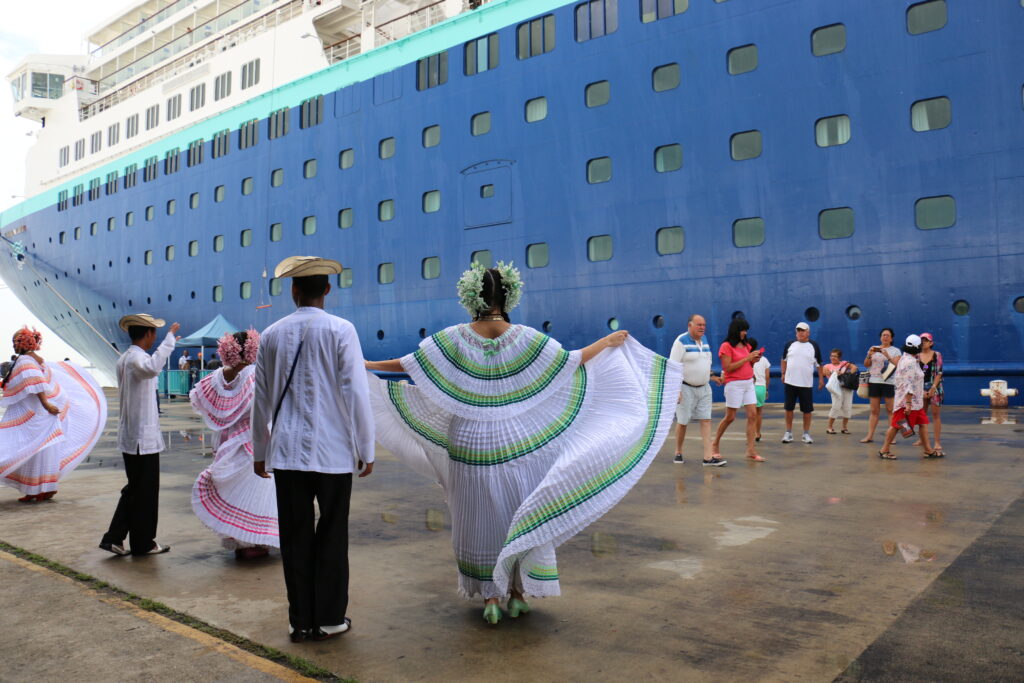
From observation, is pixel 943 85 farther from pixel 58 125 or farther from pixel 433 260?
pixel 58 125

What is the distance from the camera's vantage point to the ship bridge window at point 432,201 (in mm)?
17578

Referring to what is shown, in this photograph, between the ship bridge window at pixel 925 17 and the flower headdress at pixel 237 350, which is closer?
the flower headdress at pixel 237 350

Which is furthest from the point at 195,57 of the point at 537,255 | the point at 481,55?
the point at 537,255

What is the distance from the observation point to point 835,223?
502 inches

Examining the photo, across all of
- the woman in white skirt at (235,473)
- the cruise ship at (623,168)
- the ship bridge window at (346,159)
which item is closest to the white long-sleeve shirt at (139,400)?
the woman in white skirt at (235,473)

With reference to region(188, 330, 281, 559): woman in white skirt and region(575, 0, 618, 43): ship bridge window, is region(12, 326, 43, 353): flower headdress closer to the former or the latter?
region(188, 330, 281, 559): woman in white skirt

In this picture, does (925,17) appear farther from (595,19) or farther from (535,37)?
(535,37)

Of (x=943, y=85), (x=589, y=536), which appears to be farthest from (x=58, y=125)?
(x=589, y=536)

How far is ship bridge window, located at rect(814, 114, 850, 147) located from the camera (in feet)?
41.9

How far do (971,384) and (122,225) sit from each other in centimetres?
2605

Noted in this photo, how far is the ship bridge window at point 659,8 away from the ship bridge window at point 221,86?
14.7m

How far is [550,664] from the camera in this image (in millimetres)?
2748

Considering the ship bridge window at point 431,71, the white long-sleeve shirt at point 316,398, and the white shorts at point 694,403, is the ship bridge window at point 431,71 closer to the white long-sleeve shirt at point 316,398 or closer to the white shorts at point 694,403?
the white shorts at point 694,403

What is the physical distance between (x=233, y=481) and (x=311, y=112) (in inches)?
707
